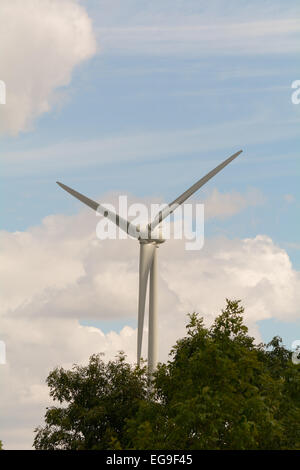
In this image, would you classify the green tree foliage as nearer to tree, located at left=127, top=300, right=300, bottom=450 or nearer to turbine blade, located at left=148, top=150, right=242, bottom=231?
tree, located at left=127, top=300, right=300, bottom=450

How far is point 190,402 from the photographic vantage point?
43406mm

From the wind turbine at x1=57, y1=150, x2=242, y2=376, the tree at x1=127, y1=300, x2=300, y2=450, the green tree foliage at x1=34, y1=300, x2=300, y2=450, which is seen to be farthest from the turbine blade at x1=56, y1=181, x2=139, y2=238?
the tree at x1=127, y1=300, x2=300, y2=450

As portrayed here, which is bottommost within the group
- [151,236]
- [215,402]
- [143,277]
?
[215,402]

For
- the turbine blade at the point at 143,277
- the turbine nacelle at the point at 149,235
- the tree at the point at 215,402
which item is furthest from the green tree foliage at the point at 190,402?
the turbine nacelle at the point at 149,235

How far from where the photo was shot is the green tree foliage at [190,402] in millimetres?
43594

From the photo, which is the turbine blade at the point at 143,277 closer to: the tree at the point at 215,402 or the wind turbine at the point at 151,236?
the wind turbine at the point at 151,236

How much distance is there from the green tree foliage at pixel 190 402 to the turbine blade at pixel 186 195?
46.6 ft

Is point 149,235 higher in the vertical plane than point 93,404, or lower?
higher

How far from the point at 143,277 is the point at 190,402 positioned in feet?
80.1

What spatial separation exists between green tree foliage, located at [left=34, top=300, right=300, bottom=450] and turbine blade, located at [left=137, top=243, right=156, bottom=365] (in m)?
4.98

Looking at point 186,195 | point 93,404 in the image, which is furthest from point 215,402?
point 186,195

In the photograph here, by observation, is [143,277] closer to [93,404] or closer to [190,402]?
[93,404]

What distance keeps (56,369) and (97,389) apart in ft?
12.2
